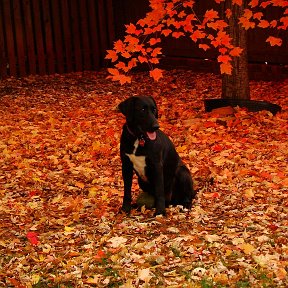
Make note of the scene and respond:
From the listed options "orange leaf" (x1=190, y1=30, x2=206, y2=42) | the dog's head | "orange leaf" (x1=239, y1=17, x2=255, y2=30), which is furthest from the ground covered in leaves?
"orange leaf" (x1=239, y1=17, x2=255, y2=30)

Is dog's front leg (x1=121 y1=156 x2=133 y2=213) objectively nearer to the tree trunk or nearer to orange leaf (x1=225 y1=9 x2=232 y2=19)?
the tree trunk

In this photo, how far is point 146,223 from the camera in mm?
5047

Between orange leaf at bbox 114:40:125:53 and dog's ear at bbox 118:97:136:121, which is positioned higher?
orange leaf at bbox 114:40:125:53

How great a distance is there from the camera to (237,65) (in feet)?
29.1

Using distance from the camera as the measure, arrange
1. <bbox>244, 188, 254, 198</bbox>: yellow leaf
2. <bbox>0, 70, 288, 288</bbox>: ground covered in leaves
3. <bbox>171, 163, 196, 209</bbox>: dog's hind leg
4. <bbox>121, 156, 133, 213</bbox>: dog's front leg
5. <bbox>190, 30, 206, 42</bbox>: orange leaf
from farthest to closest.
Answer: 1. <bbox>190, 30, 206, 42</bbox>: orange leaf
2. <bbox>244, 188, 254, 198</bbox>: yellow leaf
3. <bbox>171, 163, 196, 209</bbox>: dog's hind leg
4. <bbox>121, 156, 133, 213</bbox>: dog's front leg
5. <bbox>0, 70, 288, 288</bbox>: ground covered in leaves

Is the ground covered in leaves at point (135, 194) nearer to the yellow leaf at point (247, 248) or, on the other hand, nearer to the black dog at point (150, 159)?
the yellow leaf at point (247, 248)

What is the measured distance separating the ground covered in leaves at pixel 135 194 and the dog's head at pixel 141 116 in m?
0.88

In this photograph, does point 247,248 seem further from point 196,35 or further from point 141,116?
point 196,35

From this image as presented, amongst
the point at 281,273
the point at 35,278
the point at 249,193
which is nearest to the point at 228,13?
the point at 249,193

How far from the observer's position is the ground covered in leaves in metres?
4.12

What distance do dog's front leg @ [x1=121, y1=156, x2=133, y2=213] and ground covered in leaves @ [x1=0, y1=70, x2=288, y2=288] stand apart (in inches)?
5.4

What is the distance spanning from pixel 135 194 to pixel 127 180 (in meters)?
0.77

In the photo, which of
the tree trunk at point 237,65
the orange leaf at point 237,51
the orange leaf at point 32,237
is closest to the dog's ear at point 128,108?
the orange leaf at point 32,237

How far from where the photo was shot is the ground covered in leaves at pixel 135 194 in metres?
4.12
